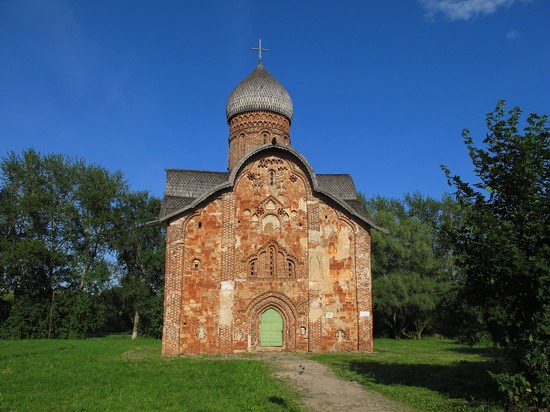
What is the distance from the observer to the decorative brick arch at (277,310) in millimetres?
17781

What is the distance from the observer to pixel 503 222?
751cm

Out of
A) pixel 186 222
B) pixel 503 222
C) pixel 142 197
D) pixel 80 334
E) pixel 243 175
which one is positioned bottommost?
pixel 80 334

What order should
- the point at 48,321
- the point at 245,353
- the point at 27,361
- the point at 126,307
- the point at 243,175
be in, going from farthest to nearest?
the point at 126,307 < the point at 48,321 < the point at 243,175 < the point at 245,353 < the point at 27,361

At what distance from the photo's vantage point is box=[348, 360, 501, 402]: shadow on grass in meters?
8.80

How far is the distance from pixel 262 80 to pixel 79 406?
63.2 feet

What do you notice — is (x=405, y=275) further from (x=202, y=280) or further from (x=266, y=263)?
(x=202, y=280)

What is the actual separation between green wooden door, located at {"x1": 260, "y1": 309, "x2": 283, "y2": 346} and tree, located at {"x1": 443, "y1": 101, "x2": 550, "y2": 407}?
10.7 meters

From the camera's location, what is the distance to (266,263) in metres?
18.4

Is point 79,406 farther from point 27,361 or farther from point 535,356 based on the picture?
point 27,361

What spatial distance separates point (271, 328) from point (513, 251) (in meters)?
12.2

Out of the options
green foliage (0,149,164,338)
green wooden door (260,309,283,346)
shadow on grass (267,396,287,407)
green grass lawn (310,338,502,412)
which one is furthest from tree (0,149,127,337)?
shadow on grass (267,396,287,407)

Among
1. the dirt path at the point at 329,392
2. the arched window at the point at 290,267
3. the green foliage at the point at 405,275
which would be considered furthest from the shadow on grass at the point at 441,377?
the green foliage at the point at 405,275

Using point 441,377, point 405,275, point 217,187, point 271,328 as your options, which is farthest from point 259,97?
point 441,377

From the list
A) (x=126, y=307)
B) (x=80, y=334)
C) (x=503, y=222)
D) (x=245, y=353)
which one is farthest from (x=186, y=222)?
(x=126, y=307)
